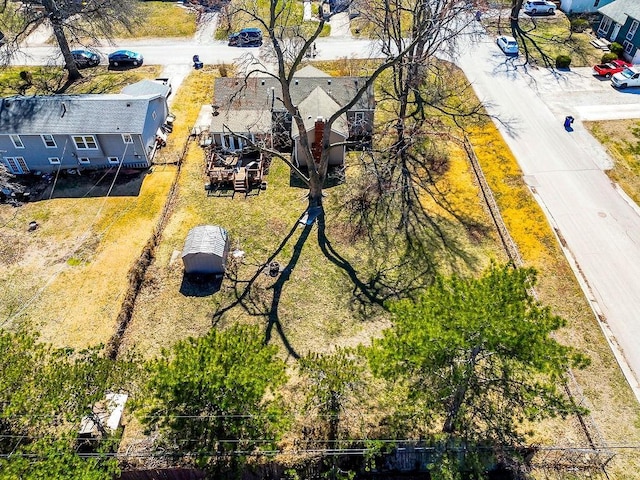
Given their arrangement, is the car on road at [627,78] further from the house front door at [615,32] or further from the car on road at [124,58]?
the car on road at [124,58]

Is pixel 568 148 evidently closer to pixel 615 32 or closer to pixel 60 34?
pixel 615 32

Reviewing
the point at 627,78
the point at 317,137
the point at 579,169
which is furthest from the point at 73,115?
the point at 627,78

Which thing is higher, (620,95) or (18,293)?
(620,95)

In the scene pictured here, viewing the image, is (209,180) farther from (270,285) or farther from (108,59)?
(108,59)

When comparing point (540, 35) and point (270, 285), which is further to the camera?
point (540, 35)

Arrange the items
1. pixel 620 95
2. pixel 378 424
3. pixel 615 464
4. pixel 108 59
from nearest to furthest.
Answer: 1. pixel 615 464
2. pixel 378 424
3. pixel 620 95
4. pixel 108 59

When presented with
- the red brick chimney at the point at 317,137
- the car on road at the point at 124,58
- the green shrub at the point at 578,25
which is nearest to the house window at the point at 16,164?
the car on road at the point at 124,58

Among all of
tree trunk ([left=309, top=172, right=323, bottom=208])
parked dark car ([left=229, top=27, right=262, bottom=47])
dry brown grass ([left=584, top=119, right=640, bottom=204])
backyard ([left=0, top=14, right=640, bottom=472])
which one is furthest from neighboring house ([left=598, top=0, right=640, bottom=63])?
parked dark car ([left=229, top=27, right=262, bottom=47])

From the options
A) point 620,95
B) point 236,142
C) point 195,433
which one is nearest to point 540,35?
point 620,95
